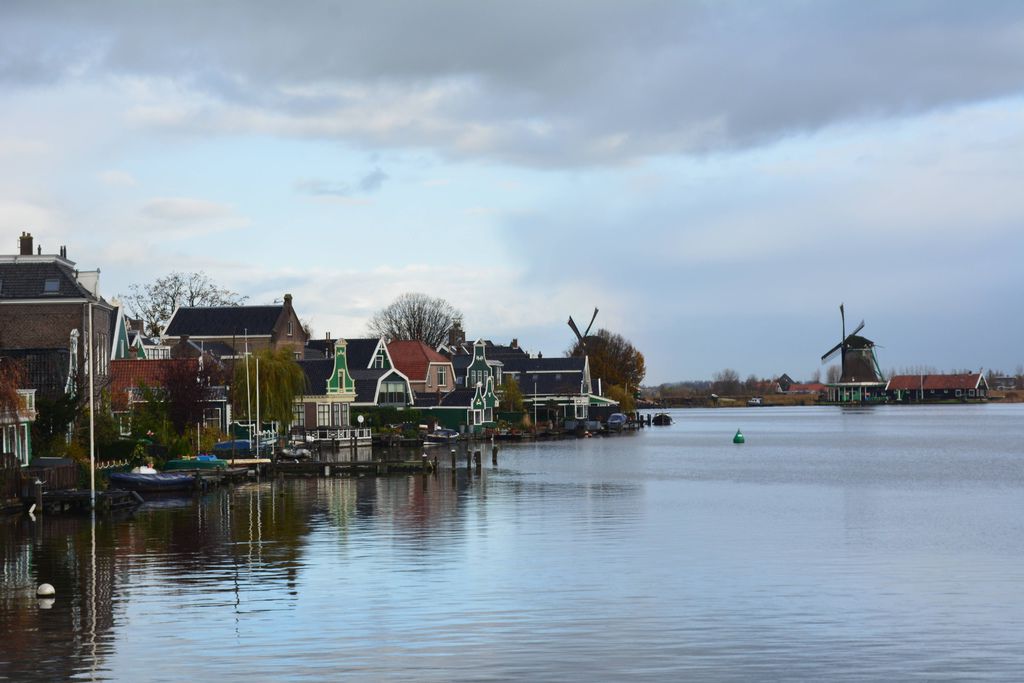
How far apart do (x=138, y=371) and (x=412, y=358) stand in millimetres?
64550

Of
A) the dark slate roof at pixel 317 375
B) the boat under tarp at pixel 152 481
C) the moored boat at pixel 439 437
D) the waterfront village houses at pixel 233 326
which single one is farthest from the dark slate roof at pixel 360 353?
the boat under tarp at pixel 152 481

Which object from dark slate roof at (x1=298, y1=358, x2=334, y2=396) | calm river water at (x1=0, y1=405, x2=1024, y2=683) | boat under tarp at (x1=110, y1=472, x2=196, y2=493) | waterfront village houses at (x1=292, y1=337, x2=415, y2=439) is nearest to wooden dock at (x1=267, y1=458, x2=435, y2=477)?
calm river water at (x1=0, y1=405, x2=1024, y2=683)

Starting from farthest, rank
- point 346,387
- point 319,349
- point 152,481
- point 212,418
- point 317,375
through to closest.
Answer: point 319,349 < point 346,387 < point 317,375 < point 212,418 < point 152,481

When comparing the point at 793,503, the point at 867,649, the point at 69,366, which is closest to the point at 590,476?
the point at 793,503

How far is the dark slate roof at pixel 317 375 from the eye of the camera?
11944 centimetres

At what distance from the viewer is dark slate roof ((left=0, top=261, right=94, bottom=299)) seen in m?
78.0

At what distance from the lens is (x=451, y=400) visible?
5605 inches

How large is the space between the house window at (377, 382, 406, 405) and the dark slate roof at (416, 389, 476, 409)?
6.40m

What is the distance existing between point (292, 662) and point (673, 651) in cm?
837

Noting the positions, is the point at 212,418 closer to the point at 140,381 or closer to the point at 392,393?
the point at 140,381

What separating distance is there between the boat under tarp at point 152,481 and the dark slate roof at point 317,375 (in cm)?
4847

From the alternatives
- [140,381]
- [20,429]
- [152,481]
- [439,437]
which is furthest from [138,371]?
[439,437]

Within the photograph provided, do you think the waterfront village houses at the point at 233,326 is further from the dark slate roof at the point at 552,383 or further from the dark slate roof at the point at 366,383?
the dark slate roof at the point at 552,383

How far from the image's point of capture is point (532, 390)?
17912 cm
